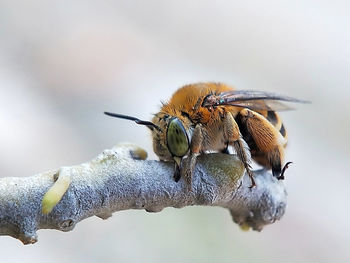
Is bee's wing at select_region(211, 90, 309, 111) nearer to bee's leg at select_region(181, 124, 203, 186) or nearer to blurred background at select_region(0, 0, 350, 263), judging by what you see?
bee's leg at select_region(181, 124, 203, 186)

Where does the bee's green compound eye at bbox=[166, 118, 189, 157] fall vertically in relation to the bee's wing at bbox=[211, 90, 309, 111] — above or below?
below

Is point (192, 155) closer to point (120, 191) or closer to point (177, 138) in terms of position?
point (177, 138)

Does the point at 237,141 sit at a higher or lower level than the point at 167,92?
higher

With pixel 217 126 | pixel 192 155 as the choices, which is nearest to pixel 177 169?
pixel 192 155

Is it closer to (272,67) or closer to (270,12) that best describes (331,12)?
(270,12)

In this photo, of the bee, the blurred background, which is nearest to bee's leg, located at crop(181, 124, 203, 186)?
the bee

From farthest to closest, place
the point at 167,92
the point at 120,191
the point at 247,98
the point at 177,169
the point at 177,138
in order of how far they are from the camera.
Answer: the point at 167,92
the point at 247,98
the point at 177,138
the point at 177,169
the point at 120,191

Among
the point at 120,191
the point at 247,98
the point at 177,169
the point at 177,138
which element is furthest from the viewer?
the point at 247,98

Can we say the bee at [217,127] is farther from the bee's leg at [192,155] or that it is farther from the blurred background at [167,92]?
the blurred background at [167,92]
